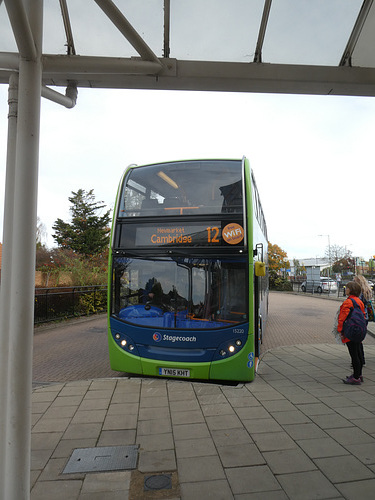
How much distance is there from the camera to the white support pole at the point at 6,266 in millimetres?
2260

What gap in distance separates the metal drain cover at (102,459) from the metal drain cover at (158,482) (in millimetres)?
267

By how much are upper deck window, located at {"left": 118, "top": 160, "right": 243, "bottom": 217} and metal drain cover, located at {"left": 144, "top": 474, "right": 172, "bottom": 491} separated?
377cm

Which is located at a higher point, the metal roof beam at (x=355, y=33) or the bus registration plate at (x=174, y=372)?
the metal roof beam at (x=355, y=33)

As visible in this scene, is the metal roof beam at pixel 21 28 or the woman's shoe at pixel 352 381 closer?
the metal roof beam at pixel 21 28

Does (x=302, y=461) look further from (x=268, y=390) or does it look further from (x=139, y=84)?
(x=139, y=84)

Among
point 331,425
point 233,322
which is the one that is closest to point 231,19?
point 233,322

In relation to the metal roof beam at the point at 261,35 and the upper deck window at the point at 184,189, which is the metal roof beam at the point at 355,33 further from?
the upper deck window at the point at 184,189

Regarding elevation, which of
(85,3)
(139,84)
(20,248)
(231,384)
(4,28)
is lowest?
(231,384)

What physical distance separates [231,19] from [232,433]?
4332mm

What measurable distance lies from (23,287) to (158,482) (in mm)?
2044

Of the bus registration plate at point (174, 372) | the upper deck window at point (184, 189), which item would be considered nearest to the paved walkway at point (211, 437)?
the bus registration plate at point (174, 372)

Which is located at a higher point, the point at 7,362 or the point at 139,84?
the point at 139,84

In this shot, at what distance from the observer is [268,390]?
18.0 feet

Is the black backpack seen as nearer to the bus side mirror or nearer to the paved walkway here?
the paved walkway
